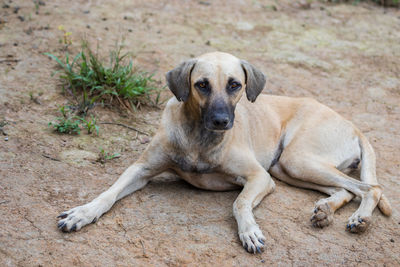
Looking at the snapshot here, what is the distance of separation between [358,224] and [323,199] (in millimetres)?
421

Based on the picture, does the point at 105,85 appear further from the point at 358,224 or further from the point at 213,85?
the point at 358,224

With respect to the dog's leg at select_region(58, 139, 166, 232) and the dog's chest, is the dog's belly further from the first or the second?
the dog's leg at select_region(58, 139, 166, 232)

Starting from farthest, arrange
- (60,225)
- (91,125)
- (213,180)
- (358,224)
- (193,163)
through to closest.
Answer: (91,125) < (213,180) < (193,163) < (358,224) < (60,225)

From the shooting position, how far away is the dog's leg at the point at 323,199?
11.7 ft

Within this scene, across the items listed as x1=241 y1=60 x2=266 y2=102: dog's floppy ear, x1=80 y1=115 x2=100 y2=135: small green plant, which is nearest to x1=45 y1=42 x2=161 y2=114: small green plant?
x1=80 y1=115 x2=100 y2=135: small green plant

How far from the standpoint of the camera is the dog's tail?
3793 millimetres

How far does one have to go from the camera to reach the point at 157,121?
514 cm

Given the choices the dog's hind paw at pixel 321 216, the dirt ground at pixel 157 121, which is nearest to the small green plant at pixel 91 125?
the dirt ground at pixel 157 121

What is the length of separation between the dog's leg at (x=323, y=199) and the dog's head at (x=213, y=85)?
93cm

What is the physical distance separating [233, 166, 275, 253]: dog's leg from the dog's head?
1.91ft

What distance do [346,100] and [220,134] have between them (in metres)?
2.93

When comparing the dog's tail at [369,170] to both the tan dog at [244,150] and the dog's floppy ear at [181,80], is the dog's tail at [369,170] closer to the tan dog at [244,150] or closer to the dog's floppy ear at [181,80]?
the tan dog at [244,150]

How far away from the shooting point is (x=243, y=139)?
411cm

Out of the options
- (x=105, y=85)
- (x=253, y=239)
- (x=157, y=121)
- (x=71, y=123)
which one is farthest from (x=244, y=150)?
(x=105, y=85)
